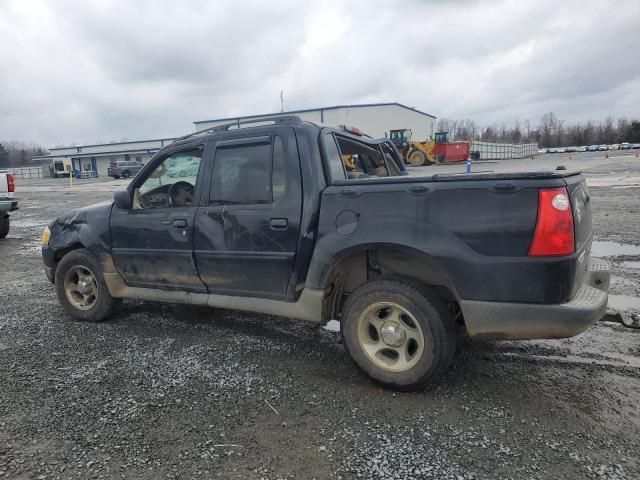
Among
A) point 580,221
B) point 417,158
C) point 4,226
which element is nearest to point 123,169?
point 417,158

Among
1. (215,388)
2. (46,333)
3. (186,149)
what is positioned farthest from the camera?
(46,333)

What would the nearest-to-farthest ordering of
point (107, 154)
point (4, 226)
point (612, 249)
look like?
point (612, 249)
point (4, 226)
point (107, 154)

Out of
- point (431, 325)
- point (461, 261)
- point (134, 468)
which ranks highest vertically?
point (461, 261)

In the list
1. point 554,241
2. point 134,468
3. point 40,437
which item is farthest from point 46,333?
point 554,241

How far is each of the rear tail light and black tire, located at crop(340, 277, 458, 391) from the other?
2.51ft

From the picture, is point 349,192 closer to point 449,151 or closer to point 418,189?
point 418,189

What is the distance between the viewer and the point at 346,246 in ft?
10.3

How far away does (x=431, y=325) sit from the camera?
2906mm

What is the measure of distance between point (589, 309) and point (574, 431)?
717mm

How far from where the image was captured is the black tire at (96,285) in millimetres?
4539

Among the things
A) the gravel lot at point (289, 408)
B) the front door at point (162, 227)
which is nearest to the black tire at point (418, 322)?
the gravel lot at point (289, 408)

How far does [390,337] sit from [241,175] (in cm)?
179

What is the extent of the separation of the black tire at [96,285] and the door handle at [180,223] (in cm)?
114

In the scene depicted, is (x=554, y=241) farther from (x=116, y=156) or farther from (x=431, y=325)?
(x=116, y=156)
